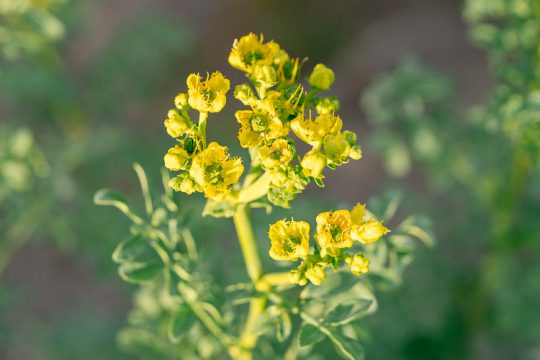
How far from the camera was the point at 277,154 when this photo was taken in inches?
64.5

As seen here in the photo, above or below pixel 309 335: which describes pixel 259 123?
above

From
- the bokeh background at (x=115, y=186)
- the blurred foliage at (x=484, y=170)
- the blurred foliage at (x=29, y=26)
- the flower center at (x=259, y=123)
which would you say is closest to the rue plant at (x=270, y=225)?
the flower center at (x=259, y=123)

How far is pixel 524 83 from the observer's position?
8.98 feet

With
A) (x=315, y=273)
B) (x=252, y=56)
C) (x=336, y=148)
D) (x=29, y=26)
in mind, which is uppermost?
(x=29, y=26)

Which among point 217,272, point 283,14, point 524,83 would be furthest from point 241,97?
point 283,14

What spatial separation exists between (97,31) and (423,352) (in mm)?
4076

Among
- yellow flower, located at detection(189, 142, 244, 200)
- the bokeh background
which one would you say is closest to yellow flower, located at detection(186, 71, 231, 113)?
yellow flower, located at detection(189, 142, 244, 200)

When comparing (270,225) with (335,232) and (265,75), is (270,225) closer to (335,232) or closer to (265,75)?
(335,232)

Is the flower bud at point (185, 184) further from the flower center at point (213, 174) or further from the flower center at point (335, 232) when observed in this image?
the flower center at point (335, 232)

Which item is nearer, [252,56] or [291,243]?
[291,243]

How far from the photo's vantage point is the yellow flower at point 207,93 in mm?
1662

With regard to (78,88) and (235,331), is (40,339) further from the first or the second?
(235,331)

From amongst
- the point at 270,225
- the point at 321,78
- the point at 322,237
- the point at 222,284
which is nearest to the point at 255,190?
the point at 270,225

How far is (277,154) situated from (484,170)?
88.9 inches
